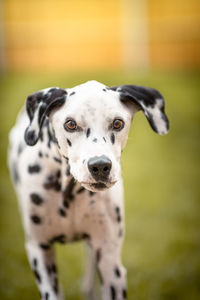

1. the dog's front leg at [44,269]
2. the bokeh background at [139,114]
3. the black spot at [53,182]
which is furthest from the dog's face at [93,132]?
the bokeh background at [139,114]

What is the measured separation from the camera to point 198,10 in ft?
55.8

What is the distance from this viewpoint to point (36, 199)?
11.6ft

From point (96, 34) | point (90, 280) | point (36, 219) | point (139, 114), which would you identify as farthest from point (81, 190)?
point (96, 34)

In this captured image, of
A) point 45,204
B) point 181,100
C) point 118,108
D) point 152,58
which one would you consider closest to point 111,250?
point 45,204

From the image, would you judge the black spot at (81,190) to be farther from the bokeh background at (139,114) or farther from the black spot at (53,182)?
the bokeh background at (139,114)

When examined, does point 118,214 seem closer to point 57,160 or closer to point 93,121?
point 57,160

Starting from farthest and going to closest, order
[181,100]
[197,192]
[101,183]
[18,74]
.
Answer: [18,74]
[181,100]
[197,192]
[101,183]

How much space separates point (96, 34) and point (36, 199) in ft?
45.3

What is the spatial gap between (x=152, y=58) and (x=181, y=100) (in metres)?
4.95

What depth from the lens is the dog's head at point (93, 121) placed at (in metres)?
2.95

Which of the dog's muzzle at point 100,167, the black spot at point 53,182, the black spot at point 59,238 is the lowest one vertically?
the black spot at point 59,238

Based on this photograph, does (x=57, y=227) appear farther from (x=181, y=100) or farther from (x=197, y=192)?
(x=181, y=100)

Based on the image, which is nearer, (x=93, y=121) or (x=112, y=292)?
(x=93, y=121)

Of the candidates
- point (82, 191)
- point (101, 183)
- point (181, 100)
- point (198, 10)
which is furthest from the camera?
point (198, 10)
